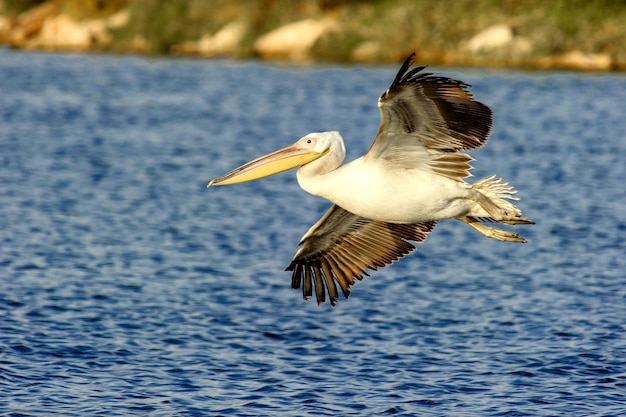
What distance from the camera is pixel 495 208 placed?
8.21 meters

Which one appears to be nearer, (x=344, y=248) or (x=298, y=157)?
(x=298, y=157)

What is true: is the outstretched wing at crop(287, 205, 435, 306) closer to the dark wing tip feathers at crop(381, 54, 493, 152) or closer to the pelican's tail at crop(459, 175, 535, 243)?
the pelican's tail at crop(459, 175, 535, 243)

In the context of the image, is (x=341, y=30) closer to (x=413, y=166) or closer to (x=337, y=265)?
(x=337, y=265)

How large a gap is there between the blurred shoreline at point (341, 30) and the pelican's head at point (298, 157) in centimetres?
3098

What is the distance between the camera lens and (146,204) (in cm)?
1920

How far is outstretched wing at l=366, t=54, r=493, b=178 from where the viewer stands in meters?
7.54

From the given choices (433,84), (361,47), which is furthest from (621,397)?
(361,47)

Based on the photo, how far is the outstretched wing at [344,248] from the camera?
9.24 m

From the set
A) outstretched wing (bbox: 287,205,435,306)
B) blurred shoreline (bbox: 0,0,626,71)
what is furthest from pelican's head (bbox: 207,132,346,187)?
blurred shoreline (bbox: 0,0,626,71)

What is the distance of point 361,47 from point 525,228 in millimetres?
25150

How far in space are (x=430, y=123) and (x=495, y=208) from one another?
2.91 ft

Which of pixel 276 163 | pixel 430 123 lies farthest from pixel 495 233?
pixel 276 163

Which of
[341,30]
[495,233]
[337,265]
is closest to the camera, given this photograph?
[495,233]

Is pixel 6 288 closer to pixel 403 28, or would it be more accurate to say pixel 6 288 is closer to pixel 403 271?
pixel 403 271
